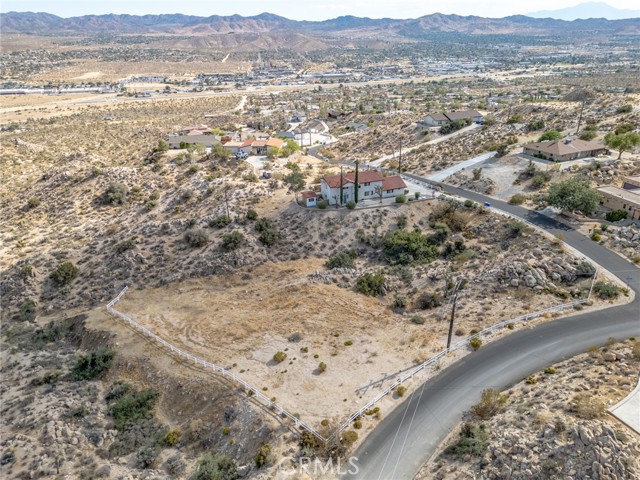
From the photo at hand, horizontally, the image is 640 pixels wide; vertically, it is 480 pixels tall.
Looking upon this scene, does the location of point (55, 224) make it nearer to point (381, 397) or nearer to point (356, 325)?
point (356, 325)

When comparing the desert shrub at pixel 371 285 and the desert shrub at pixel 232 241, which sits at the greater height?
the desert shrub at pixel 232 241

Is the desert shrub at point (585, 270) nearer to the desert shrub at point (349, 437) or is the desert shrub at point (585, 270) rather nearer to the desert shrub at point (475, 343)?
the desert shrub at point (475, 343)

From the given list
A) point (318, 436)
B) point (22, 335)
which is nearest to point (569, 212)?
point (318, 436)

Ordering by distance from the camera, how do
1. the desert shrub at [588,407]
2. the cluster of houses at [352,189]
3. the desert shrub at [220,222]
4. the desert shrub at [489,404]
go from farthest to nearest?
the cluster of houses at [352,189] < the desert shrub at [220,222] < the desert shrub at [489,404] < the desert shrub at [588,407]

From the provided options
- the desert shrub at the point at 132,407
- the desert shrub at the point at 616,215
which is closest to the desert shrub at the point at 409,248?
the desert shrub at the point at 616,215

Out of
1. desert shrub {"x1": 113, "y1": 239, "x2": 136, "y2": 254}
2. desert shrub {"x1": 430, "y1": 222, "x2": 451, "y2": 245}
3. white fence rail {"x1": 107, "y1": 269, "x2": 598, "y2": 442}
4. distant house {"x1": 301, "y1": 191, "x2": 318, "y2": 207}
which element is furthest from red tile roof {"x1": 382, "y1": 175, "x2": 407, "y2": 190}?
desert shrub {"x1": 113, "y1": 239, "x2": 136, "y2": 254}
